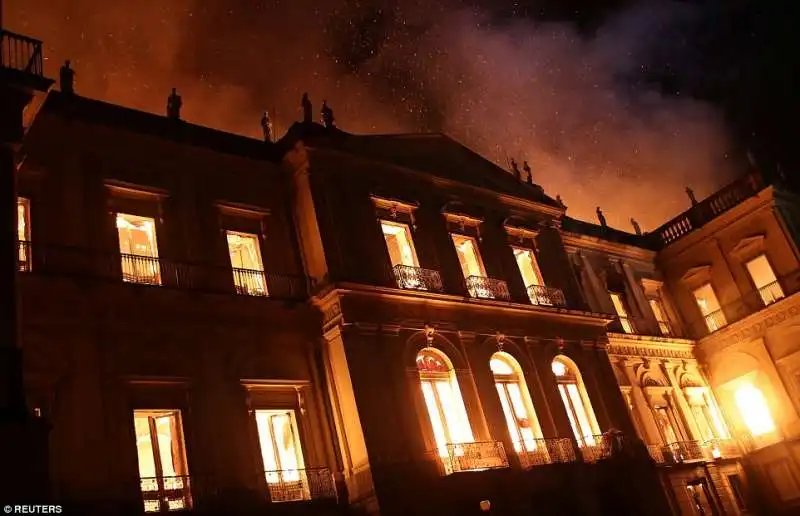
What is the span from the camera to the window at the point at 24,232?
15.7m

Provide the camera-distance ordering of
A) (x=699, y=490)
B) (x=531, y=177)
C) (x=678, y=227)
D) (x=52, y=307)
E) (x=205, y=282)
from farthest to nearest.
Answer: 1. (x=678, y=227)
2. (x=531, y=177)
3. (x=699, y=490)
4. (x=205, y=282)
5. (x=52, y=307)

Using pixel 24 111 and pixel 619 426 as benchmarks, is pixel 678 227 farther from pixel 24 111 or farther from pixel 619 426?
pixel 24 111

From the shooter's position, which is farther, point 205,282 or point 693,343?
point 693,343

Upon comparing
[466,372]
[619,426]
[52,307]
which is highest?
[52,307]

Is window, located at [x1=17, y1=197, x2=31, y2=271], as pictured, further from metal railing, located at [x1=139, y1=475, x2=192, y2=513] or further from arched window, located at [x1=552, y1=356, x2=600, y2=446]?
arched window, located at [x1=552, y1=356, x2=600, y2=446]

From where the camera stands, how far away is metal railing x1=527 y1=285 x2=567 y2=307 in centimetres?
2420

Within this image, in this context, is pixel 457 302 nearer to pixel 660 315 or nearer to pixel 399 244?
pixel 399 244

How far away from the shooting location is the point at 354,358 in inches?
731

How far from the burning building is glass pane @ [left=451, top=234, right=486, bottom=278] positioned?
0.20 feet

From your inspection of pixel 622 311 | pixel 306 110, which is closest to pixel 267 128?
pixel 306 110

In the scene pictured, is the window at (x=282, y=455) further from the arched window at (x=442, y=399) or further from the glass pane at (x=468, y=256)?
the glass pane at (x=468, y=256)

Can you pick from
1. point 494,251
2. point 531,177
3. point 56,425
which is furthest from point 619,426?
point 56,425

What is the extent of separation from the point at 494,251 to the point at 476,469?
24.5 ft

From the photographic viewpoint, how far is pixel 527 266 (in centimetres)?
2553
